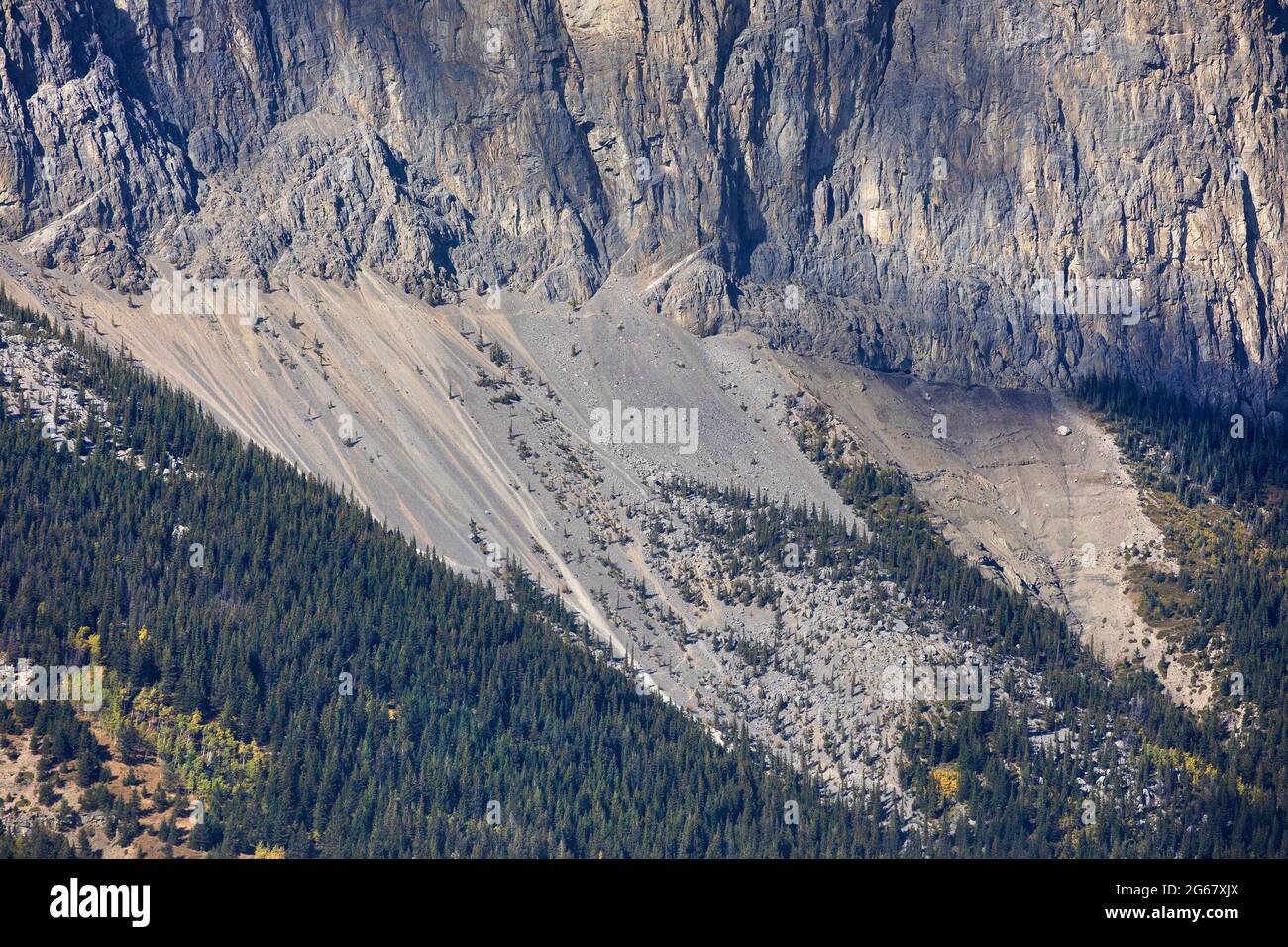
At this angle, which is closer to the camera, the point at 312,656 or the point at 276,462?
the point at 312,656

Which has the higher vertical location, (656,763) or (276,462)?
(276,462)

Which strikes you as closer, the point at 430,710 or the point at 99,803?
the point at 99,803

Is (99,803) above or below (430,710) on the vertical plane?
below

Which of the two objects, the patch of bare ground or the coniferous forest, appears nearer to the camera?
the patch of bare ground

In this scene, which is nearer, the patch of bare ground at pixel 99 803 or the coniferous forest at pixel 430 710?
the patch of bare ground at pixel 99 803
